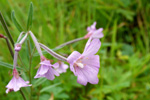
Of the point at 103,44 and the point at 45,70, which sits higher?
the point at 45,70

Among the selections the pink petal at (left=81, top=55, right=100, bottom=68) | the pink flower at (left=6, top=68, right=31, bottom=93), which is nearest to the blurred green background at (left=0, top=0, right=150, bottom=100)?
the pink flower at (left=6, top=68, right=31, bottom=93)

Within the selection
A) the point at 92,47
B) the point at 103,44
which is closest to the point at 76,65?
the point at 92,47

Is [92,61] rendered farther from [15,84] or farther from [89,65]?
[15,84]

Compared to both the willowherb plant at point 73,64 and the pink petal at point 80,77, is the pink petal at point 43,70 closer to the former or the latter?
the willowherb plant at point 73,64

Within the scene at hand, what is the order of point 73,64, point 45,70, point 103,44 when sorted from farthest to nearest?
point 103,44 → point 73,64 → point 45,70

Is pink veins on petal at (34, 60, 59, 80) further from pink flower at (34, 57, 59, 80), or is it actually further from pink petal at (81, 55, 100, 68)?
pink petal at (81, 55, 100, 68)

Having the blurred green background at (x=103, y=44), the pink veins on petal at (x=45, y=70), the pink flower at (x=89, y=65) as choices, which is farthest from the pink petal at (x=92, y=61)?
the blurred green background at (x=103, y=44)
